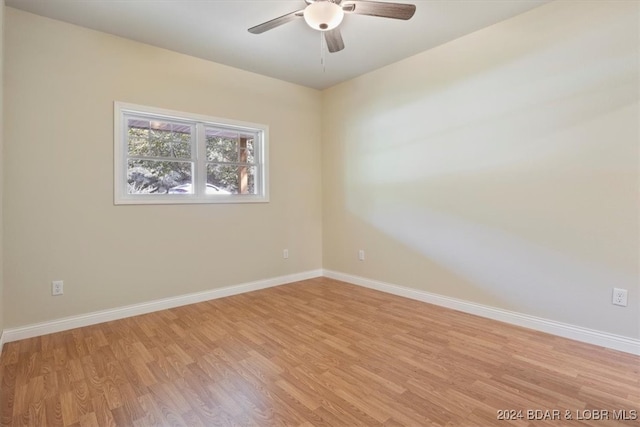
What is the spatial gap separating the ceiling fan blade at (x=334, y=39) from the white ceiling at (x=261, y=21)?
1.21 feet

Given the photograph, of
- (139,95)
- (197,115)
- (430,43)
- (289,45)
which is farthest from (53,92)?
(430,43)

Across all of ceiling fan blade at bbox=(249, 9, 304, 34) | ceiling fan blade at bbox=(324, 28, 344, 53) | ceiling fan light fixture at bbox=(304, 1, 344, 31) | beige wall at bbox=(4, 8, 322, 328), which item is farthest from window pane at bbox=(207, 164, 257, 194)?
A: ceiling fan light fixture at bbox=(304, 1, 344, 31)

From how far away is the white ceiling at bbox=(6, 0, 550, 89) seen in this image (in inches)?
98.7

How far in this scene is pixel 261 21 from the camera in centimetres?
274

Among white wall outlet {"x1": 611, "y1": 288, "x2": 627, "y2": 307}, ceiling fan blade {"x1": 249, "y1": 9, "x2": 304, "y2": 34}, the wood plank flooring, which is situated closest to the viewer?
the wood plank flooring

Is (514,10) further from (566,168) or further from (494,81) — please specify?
(566,168)

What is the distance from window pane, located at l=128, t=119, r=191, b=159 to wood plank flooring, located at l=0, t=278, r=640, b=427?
1.64 metres

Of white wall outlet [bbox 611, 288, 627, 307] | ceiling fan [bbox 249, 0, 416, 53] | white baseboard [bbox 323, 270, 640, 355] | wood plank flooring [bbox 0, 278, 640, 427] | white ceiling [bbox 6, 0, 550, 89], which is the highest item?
white ceiling [bbox 6, 0, 550, 89]

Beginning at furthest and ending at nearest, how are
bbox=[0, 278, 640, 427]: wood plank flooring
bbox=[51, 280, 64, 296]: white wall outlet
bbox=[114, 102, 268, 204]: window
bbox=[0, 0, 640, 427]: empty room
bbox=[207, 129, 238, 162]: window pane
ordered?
bbox=[207, 129, 238, 162]: window pane → bbox=[114, 102, 268, 204]: window → bbox=[51, 280, 64, 296]: white wall outlet → bbox=[0, 0, 640, 427]: empty room → bbox=[0, 278, 640, 427]: wood plank flooring

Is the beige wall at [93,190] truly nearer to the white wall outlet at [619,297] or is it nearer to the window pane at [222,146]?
the window pane at [222,146]

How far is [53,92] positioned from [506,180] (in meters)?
3.98

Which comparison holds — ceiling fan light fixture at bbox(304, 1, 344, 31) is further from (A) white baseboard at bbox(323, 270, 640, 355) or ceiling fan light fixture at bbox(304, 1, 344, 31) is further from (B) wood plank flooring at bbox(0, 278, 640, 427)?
(A) white baseboard at bbox(323, 270, 640, 355)

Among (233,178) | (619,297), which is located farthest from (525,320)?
(233,178)

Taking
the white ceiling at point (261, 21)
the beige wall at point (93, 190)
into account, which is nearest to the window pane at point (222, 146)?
the beige wall at point (93, 190)
